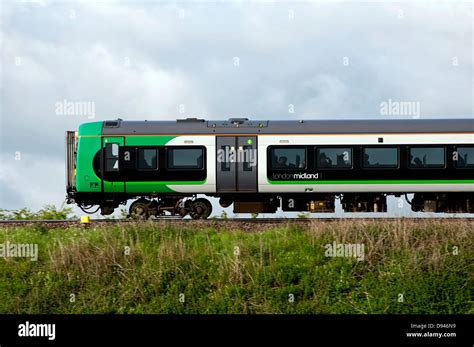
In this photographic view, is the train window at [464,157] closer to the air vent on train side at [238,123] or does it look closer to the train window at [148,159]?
the air vent on train side at [238,123]

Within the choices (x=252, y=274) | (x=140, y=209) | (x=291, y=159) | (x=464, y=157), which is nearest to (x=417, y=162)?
(x=464, y=157)

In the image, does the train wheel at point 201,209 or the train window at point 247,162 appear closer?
the train window at point 247,162

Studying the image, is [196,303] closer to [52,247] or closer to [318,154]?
[52,247]

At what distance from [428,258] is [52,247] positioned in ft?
28.4

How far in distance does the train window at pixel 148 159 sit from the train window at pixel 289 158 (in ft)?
12.0

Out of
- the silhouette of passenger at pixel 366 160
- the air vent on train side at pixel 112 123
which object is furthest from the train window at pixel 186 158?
the silhouette of passenger at pixel 366 160

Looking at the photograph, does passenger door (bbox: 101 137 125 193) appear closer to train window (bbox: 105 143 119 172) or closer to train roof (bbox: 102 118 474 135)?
train window (bbox: 105 143 119 172)

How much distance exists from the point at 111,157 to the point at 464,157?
11086mm

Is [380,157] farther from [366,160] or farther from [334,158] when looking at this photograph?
[334,158]

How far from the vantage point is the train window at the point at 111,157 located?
22.1 meters

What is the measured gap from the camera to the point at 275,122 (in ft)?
72.9

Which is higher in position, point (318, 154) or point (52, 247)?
point (318, 154)
